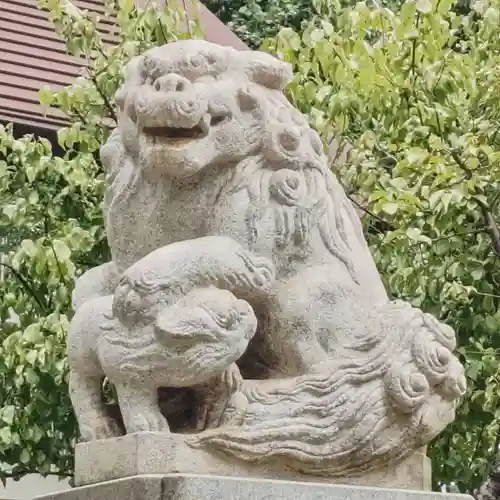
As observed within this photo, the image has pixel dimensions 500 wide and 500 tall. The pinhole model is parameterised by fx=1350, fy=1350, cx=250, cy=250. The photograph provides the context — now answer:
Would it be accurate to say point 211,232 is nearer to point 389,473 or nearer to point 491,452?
point 389,473

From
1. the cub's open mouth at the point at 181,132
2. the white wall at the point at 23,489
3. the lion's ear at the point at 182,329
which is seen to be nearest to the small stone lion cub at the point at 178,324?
the lion's ear at the point at 182,329

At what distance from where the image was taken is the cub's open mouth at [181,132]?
3.69 meters

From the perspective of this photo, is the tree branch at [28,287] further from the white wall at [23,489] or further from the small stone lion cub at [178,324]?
the white wall at [23,489]

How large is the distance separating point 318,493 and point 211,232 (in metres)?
0.76

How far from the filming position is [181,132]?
371 centimetres

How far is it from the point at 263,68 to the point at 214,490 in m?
1.21

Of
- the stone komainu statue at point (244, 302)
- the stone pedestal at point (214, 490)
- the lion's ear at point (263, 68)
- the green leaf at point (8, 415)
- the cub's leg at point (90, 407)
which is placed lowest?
the green leaf at point (8, 415)

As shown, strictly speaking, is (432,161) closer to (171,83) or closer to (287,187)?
(287,187)

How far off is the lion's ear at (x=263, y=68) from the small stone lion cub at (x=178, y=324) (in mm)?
513

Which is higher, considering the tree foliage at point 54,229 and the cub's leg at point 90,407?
the cub's leg at point 90,407

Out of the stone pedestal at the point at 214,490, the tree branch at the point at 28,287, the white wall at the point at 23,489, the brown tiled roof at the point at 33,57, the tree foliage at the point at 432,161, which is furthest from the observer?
the white wall at the point at 23,489

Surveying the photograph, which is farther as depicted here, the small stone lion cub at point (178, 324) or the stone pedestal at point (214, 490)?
the small stone lion cub at point (178, 324)

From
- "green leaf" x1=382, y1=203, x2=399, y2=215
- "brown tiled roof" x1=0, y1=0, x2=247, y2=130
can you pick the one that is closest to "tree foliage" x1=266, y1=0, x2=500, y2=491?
"green leaf" x1=382, y1=203, x2=399, y2=215

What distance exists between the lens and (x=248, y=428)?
3549 millimetres
